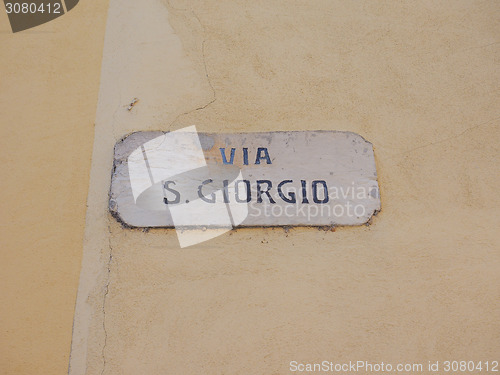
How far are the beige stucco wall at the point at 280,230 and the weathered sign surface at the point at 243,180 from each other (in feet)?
0.31

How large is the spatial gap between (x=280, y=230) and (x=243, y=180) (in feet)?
1.31

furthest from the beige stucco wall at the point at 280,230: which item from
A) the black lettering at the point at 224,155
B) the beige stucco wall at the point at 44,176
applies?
the black lettering at the point at 224,155

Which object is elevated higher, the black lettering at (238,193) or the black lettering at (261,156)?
the black lettering at (261,156)

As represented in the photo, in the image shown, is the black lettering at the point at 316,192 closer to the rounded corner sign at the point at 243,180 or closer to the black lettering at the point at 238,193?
the rounded corner sign at the point at 243,180

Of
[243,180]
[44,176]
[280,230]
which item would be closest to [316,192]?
[280,230]

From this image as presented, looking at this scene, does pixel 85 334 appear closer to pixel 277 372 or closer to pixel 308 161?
pixel 277 372

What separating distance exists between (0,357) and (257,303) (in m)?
1.56

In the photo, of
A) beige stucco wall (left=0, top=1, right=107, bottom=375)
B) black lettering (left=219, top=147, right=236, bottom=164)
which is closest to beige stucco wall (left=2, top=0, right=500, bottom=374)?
beige stucco wall (left=0, top=1, right=107, bottom=375)

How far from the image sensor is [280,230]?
2.43 metres

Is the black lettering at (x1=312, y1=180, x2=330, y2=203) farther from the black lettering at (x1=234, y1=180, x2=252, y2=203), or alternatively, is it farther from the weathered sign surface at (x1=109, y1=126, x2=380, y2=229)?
the black lettering at (x1=234, y1=180, x2=252, y2=203)

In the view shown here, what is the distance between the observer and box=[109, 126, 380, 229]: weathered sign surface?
241 cm

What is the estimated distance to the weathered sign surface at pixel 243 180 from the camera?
7.91ft

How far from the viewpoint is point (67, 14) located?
2.87 meters

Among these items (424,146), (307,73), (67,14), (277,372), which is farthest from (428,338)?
(67,14)
